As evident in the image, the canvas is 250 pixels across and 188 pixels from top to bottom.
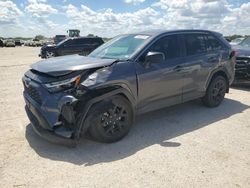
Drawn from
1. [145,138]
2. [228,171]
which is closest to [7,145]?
[145,138]

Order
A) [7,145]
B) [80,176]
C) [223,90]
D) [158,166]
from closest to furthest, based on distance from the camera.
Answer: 1. [80,176]
2. [158,166]
3. [7,145]
4. [223,90]

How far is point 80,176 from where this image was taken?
3.76m

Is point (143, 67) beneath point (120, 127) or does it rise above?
above

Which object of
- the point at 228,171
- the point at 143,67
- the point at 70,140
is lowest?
the point at 228,171

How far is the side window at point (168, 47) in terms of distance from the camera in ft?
17.9

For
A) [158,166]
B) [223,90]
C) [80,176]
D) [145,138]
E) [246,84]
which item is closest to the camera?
[80,176]

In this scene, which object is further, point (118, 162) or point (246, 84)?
point (246, 84)

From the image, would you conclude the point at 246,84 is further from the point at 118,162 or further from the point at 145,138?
the point at 118,162

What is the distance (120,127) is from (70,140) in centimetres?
94

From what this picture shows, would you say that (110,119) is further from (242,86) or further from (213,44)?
(242,86)

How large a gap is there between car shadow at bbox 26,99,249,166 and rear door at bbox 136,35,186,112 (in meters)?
0.44

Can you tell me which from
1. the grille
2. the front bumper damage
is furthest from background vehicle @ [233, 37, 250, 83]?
the grille

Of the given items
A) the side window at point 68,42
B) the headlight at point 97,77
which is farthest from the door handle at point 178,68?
the side window at point 68,42

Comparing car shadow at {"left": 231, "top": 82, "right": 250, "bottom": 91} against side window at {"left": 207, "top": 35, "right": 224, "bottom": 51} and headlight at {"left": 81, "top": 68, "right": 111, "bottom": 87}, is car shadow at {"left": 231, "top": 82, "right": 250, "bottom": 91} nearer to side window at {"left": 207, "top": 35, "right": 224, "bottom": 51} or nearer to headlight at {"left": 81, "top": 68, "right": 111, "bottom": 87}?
side window at {"left": 207, "top": 35, "right": 224, "bottom": 51}
